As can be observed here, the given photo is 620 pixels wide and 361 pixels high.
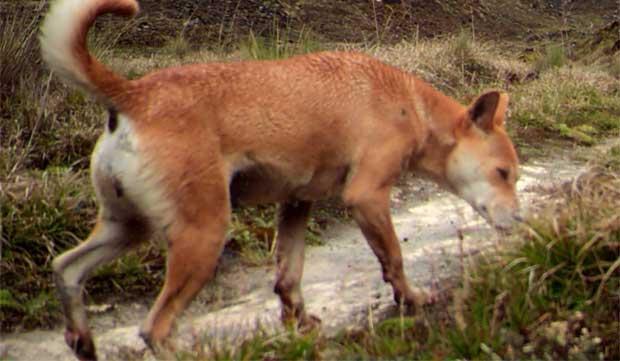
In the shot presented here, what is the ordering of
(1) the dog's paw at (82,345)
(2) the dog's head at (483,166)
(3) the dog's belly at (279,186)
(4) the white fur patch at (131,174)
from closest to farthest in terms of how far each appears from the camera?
1. (4) the white fur patch at (131,174)
2. (1) the dog's paw at (82,345)
3. (3) the dog's belly at (279,186)
4. (2) the dog's head at (483,166)

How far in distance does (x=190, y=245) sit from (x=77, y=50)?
101cm

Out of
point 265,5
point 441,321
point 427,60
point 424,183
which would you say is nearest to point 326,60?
point 441,321

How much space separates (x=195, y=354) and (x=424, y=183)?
4485 millimetres

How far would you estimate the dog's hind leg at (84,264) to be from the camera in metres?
5.02

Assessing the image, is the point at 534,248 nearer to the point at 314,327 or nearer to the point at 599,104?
the point at 314,327

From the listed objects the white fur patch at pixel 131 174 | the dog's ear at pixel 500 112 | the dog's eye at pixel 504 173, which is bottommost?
the dog's eye at pixel 504 173

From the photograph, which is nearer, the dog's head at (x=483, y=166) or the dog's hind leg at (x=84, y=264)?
the dog's hind leg at (x=84, y=264)

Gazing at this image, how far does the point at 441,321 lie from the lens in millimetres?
4992

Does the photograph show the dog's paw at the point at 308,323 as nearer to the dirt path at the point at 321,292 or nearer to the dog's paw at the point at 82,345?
the dirt path at the point at 321,292

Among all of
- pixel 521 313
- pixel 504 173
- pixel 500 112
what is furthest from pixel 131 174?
pixel 500 112

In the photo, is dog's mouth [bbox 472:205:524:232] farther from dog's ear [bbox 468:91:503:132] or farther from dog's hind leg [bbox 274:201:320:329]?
dog's hind leg [bbox 274:201:320:329]

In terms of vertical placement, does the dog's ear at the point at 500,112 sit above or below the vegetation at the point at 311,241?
above

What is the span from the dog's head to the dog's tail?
2.01 meters

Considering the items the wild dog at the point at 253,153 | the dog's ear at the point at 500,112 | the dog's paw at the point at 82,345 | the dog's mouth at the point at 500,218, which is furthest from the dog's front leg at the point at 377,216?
the dog's paw at the point at 82,345
